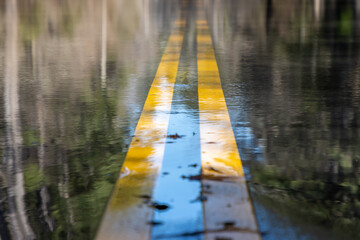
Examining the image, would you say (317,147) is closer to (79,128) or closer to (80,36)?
(79,128)

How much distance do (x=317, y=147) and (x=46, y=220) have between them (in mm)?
1976

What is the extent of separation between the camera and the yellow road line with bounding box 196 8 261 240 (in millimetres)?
3010

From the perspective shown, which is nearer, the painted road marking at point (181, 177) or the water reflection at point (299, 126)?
the painted road marking at point (181, 177)

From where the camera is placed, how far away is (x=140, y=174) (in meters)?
3.75

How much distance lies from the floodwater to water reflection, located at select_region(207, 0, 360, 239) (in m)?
0.01

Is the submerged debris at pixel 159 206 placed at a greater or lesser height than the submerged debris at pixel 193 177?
lesser

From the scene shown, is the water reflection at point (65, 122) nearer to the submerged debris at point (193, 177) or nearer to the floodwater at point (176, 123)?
the floodwater at point (176, 123)

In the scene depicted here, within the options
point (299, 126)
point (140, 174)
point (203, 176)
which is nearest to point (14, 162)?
point (140, 174)

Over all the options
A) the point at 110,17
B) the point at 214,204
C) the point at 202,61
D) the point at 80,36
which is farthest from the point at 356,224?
the point at 110,17

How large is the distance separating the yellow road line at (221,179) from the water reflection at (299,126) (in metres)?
0.07

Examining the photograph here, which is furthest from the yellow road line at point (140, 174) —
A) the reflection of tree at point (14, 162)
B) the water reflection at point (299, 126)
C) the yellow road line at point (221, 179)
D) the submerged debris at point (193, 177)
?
the water reflection at point (299, 126)

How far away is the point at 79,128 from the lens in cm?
491

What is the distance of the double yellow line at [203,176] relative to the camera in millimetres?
3006

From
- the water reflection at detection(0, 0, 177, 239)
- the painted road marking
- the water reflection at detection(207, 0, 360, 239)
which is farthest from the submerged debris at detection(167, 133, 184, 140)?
the water reflection at detection(207, 0, 360, 239)
